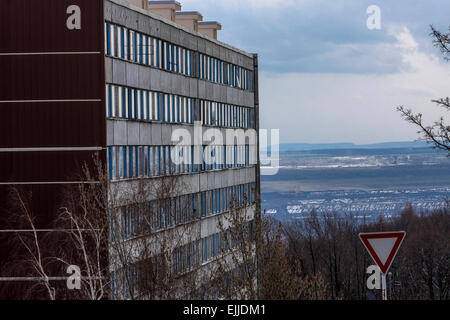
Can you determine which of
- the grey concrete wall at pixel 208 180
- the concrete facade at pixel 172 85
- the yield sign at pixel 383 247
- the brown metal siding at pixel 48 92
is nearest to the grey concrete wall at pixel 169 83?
the concrete facade at pixel 172 85

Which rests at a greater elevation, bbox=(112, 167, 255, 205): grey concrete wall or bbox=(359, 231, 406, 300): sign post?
bbox=(359, 231, 406, 300): sign post

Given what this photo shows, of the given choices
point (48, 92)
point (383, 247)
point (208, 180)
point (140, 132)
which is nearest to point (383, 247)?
point (383, 247)

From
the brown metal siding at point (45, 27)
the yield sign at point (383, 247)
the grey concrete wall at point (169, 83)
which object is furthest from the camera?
the grey concrete wall at point (169, 83)

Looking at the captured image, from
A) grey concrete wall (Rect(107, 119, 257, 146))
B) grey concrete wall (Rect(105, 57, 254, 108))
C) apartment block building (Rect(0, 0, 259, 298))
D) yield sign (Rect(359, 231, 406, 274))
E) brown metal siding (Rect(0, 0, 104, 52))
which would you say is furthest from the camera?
grey concrete wall (Rect(105, 57, 254, 108))

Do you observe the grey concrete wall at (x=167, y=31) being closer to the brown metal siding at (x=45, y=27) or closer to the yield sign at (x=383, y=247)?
the brown metal siding at (x=45, y=27)

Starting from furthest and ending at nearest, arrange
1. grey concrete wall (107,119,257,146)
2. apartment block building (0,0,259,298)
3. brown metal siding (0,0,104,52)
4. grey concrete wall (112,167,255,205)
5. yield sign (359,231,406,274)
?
1. grey concrete wall (112,167,255,205)
2. grey concrete wall (107,119,257,146)
3. apartment block building (0,0,259,298)
4. brown metal siding (0,0,104,52)
5. yield sign (359,231,406,274)

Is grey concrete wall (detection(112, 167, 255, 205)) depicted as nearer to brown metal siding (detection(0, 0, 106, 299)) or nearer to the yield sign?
brown metal siding (detection(0, 0, 106, 299))

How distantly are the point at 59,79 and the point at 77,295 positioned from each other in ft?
41.7

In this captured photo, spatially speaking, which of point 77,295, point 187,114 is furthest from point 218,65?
point 77,295

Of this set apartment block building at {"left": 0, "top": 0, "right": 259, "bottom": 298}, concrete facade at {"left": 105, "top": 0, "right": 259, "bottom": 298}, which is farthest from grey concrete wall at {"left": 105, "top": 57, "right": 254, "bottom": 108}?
apartment block building at {"left": 0, "top": 0, "right": 259, "bottom": 298}

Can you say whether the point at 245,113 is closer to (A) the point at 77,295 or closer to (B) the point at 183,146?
(B) the point at 183,146

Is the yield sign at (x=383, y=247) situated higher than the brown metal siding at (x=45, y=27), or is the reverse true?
the brown metal siding at (x=45, y=27)

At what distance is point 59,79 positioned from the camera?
50156 mm

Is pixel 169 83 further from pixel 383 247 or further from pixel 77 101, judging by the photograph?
pixel 383 247
